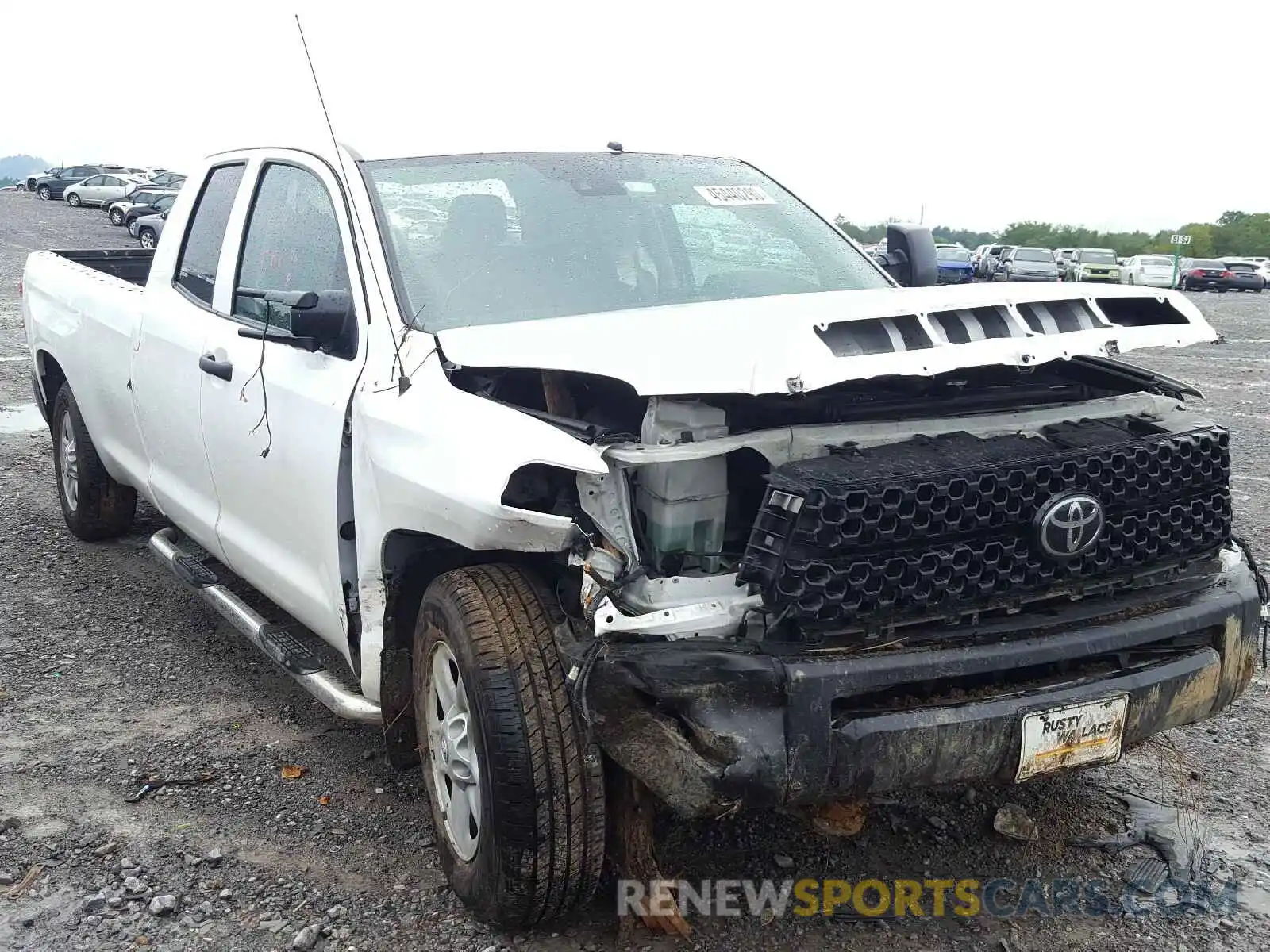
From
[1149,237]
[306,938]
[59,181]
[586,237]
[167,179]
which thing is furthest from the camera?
[1149,237]

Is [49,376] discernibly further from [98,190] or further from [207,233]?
[98,190]

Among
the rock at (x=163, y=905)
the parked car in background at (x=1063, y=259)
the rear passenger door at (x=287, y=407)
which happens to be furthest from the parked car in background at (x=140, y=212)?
the parked car in background at (x=1063, y=259)

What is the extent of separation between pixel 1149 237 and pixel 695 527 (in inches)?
3799

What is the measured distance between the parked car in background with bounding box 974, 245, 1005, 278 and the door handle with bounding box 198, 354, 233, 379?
37.3 metres

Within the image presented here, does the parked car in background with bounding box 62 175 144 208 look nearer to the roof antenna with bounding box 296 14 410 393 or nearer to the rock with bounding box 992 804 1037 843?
the roof antenna with bounding box 296 14 410 393

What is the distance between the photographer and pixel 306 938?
9.65 feet

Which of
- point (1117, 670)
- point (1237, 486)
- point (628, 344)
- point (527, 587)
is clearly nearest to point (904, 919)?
point (1117, 670)

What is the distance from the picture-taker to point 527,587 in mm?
2898

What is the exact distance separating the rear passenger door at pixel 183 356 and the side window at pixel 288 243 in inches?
8.9

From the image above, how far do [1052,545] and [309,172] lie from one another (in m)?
2.55

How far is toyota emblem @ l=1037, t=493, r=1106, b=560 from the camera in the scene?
8.84ft

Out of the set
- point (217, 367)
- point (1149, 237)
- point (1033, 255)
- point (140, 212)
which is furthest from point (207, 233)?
point (1149, 237)

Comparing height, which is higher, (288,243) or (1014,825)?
(288,243)

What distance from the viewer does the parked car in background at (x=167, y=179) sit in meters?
48.2
